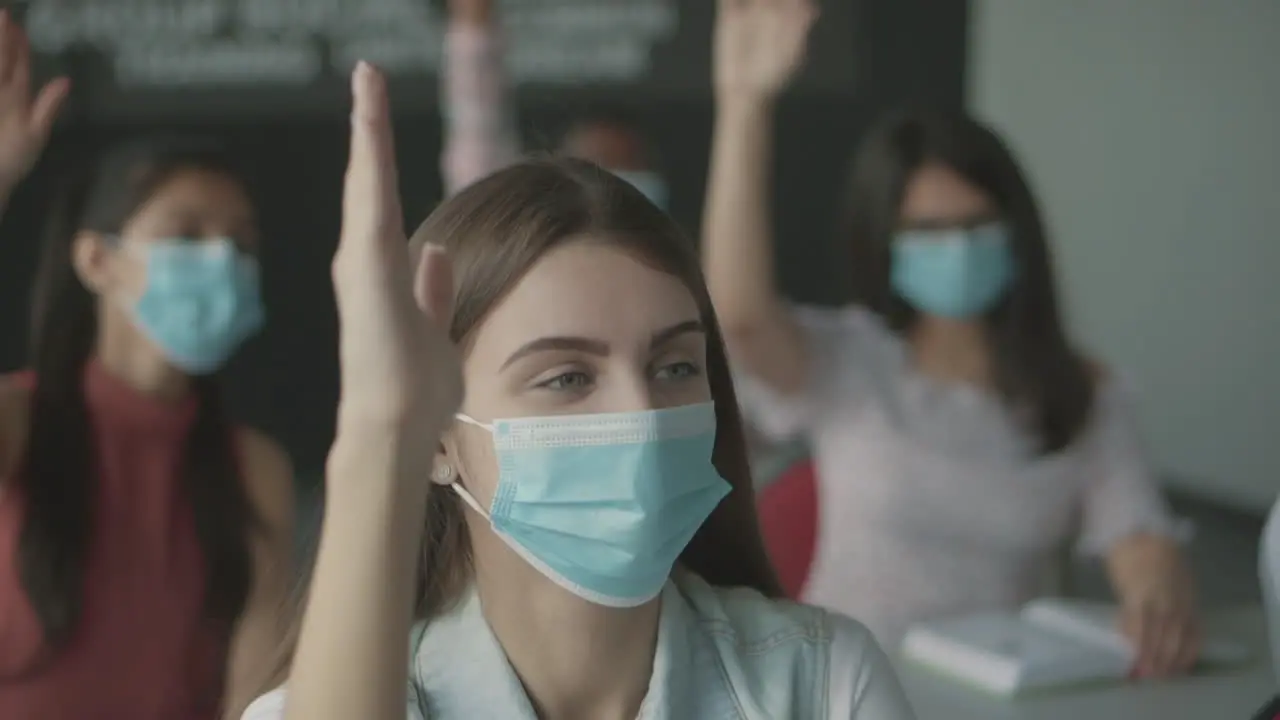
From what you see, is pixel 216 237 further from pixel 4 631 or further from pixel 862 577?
pixel 862 577

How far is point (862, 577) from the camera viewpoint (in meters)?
2.42

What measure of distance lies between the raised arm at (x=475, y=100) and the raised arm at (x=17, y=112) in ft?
4.30

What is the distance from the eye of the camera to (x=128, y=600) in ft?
7.17

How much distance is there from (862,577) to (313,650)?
155 cm

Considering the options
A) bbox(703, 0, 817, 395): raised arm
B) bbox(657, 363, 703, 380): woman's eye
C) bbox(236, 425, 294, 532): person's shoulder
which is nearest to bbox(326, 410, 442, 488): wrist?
bbox(657, 363, 703, 380): woman's eye

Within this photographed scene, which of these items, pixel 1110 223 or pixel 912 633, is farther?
pixel 1110 223

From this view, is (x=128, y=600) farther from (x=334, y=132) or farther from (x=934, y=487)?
(x=334, y=132)

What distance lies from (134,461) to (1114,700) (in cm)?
139

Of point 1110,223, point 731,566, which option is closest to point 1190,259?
point 1110,223

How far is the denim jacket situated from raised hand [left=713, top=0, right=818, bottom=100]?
1096 mm

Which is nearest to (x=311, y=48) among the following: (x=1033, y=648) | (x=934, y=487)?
(x=934, y=487)

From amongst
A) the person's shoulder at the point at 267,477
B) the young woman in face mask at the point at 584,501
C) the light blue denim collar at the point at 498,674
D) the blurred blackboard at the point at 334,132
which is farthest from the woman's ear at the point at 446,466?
the blurred blackboard at the point at 334,132

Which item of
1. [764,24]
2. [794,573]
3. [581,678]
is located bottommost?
[794,573]

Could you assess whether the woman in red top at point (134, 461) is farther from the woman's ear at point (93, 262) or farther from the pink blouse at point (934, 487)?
the pink blouse at point (934, 487)
